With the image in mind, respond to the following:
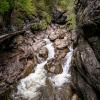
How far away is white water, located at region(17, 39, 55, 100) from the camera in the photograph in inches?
661

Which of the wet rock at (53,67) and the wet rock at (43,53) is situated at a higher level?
the wet rock at (43,53)

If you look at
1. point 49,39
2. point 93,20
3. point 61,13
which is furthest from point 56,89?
point 61,13

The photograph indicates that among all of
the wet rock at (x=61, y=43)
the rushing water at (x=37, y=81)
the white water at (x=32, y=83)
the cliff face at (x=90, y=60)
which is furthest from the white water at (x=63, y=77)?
the wet rock at (x=61, y=43)

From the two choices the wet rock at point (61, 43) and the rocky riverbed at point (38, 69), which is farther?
the wet rock at point (61, 43)

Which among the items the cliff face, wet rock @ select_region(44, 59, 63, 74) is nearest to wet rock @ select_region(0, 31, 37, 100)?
wet rock @ select_region(44, 59, 63, 74)

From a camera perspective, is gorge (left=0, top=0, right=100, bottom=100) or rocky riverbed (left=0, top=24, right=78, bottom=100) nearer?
gorge (left=0, top=0, right=100, bottom=100)

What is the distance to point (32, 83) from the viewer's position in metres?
18.5

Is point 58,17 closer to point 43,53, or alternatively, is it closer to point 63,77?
point 43,53

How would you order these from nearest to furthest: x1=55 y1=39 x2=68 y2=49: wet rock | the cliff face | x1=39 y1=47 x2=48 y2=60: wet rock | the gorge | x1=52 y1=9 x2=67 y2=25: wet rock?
the cliff face < the gorge < x1=39 y1=47 x2=48 y2=60: wet rock < x1=55 y1=39 x2=68 y2=49: wet rock < x1=52 y1=9 x2=67 y2=25: wet rock

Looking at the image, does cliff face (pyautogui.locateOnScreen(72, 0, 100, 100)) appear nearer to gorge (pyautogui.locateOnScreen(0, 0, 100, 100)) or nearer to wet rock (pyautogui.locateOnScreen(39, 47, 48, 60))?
gorge (pyautogui.locateOnScreen(0, 0, 100, 100))

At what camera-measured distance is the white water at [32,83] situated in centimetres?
1678

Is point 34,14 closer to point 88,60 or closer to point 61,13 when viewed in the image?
point 61,13

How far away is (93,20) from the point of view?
44.4 ft

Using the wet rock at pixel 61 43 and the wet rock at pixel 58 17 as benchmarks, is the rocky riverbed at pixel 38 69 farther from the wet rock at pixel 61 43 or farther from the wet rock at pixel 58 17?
the wet rock at pixel 58 17
